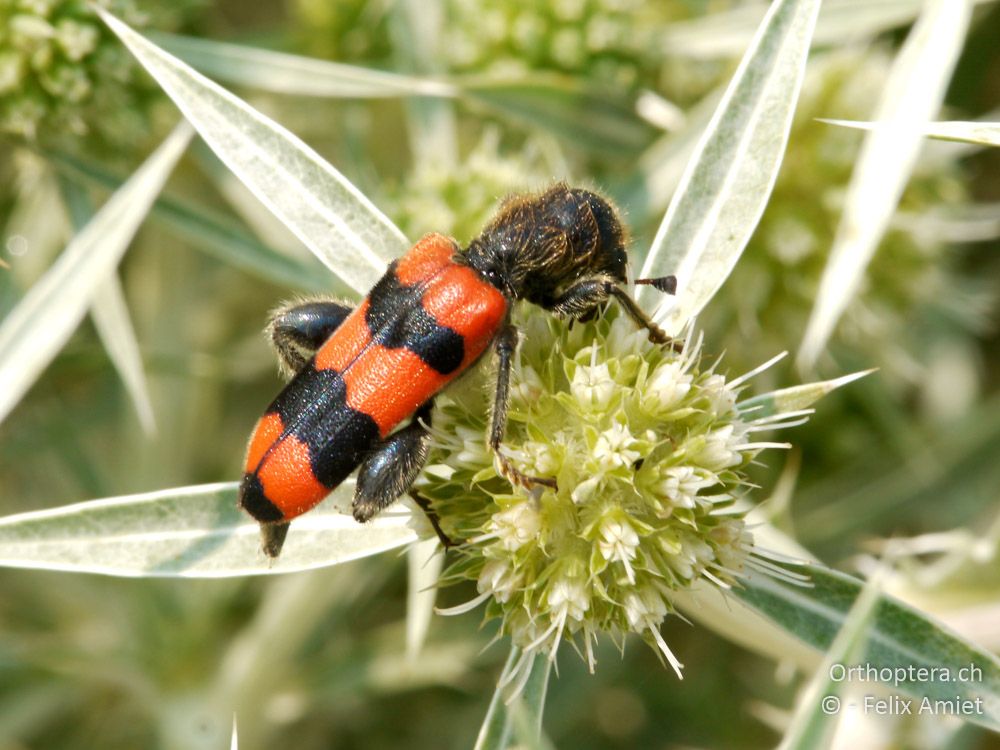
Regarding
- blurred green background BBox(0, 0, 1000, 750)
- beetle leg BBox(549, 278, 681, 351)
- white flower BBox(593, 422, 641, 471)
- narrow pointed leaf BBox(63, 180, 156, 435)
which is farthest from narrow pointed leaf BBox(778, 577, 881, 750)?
narrow pointed leaf BBox(63, 180, 156, 435)

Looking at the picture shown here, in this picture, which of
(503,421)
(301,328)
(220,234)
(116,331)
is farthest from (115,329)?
(503,421)

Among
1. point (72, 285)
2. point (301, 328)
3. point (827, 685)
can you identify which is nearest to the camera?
point (827, 685)

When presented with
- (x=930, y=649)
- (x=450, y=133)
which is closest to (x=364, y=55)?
(x=450, y=133)

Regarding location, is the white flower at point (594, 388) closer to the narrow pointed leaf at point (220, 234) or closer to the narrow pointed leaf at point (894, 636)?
the narrow pointed leaf at point (894, 636)

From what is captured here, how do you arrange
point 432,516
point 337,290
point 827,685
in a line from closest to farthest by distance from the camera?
1. point 827,685
2. point 432,516
3. point 337,290

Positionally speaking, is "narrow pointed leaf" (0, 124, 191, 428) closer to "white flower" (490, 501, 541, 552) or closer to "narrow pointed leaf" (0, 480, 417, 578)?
"narrow pointed leaf" (0, 480, 417, 578)

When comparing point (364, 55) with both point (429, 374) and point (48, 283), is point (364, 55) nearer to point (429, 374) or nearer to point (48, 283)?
point (48, 283)

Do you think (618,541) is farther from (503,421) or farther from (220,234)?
(220,234)
